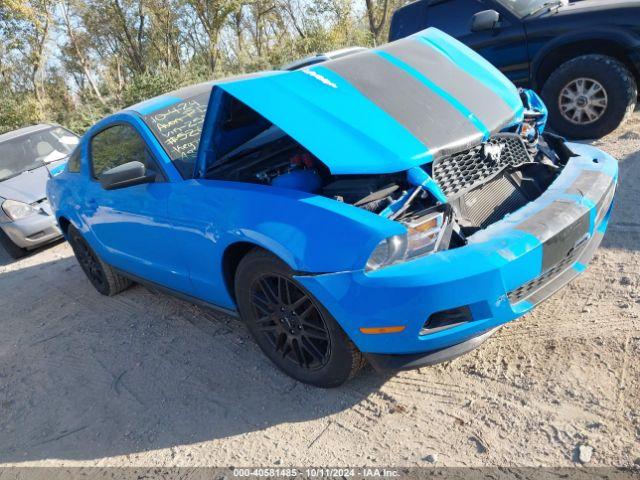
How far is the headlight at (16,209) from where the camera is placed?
21.3 feet

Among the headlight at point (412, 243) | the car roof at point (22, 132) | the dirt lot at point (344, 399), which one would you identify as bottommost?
the dirt lot at point (344, 399)

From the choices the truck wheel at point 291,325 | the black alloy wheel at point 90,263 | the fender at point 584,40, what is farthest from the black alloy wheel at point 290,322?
the fender at point 584,40

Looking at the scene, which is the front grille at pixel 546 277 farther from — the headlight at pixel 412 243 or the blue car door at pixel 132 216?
the blue car door at pixel 132 216

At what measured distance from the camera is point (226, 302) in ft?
10.1

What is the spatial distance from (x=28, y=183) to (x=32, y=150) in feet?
3.19

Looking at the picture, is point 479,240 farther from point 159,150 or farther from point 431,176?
point 159,150

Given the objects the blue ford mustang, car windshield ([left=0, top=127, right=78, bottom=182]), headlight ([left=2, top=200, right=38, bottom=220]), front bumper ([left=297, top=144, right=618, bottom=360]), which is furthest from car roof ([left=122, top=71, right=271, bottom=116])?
car windshield ([left=0, top=127, right=78, bottom=182])

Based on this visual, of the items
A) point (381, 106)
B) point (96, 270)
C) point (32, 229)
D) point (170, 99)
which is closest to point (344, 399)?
point (381, 106)

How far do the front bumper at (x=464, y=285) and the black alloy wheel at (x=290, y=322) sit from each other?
23cm

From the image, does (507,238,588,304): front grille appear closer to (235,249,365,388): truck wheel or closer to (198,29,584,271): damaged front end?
(198,29,584,271): damaged front end

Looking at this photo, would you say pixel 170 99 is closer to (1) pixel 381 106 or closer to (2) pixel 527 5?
(1) pixel 381 106

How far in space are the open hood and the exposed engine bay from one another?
0.39 feet

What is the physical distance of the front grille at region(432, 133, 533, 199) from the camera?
264cm

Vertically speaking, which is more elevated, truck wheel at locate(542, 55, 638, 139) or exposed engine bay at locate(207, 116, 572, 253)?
exposed engine bay at locate(207, 116, 572, 253)
